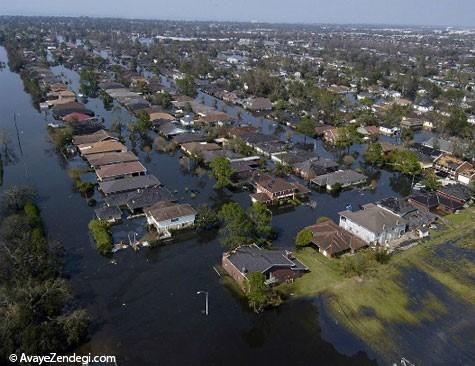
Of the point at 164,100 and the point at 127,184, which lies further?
the point at 164,100

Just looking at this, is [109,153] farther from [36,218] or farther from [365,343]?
[365,343]

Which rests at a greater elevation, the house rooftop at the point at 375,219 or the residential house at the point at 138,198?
the house rooftop at the point at 375,219

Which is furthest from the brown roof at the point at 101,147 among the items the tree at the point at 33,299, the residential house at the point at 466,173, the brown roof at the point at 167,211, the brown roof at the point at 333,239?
the residential house at the point at 466,173

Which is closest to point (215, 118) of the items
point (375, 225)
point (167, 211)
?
point (167, 211)

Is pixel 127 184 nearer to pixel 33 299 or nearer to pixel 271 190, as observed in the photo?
pixel 271 190

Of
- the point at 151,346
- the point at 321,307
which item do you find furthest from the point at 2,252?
the point at 321,307

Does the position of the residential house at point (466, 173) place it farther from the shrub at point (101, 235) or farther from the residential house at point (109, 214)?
the shrub at point (101, 235)

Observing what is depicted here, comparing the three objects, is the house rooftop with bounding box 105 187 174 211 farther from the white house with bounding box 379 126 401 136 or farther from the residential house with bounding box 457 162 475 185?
the white house with bounding box 379 126 401 136
